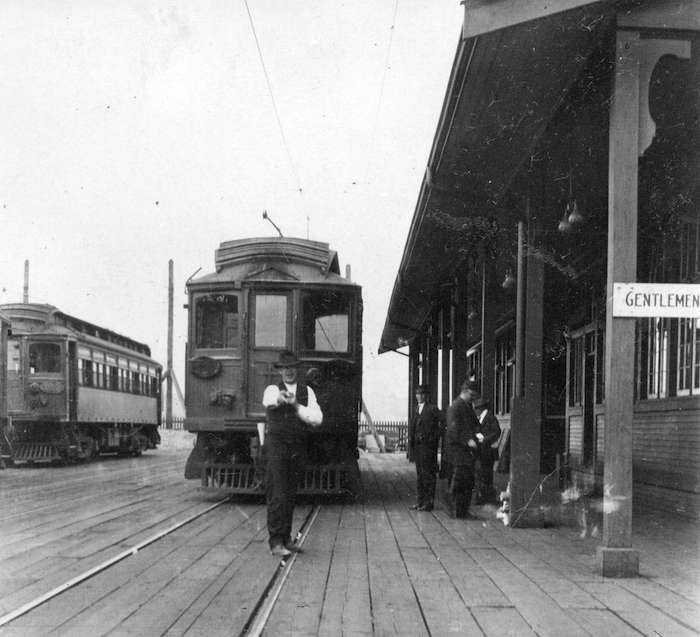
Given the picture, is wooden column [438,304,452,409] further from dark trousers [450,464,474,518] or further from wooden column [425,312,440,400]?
dark trousers [450,464,474,518]

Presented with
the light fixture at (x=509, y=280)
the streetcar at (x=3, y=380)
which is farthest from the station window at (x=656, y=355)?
the streetcar at (x=3, y=380)

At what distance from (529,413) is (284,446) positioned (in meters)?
2.74

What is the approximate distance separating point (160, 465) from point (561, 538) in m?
16.4

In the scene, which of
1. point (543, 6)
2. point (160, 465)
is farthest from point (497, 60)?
point (160, 465)

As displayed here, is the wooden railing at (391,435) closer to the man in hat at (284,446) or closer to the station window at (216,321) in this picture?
the station window at (216,321)

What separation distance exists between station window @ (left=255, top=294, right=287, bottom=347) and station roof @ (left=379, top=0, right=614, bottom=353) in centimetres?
206

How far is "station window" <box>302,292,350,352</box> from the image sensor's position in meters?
12.4

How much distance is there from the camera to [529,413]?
30.9ft

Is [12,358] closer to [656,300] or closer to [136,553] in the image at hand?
[136,553]

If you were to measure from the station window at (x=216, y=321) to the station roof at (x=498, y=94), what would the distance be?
2.66 meters

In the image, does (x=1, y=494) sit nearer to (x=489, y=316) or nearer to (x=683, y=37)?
(x=489, y=316)

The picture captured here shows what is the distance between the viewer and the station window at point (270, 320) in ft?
A: 40.5

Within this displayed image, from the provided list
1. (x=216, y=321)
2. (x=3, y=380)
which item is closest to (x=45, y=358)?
(x=3, y=380)

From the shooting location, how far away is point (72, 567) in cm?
688
